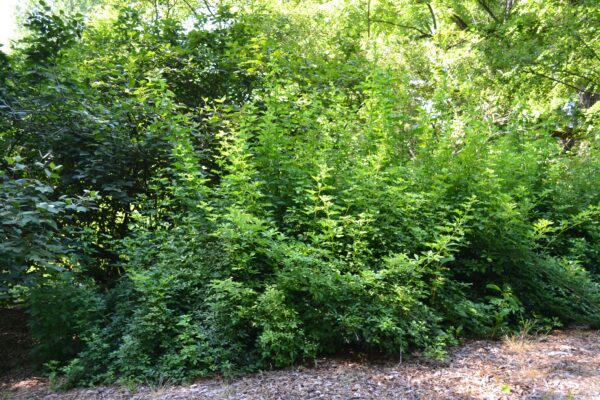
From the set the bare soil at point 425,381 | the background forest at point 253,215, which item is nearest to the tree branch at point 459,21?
the background forest at point 253,215

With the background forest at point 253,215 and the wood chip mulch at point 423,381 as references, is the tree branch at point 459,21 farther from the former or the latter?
the wood chip mulch at point 423,381

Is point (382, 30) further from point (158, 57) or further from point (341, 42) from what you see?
point (158, 57)

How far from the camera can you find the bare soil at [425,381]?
10.1ft

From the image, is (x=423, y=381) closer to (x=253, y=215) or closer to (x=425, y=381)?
(x=425, y=381)

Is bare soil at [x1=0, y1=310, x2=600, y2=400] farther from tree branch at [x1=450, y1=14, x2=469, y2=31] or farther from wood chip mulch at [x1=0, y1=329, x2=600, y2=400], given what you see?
tree branch at [x1=450, y1=14, x2=469, y2=31]

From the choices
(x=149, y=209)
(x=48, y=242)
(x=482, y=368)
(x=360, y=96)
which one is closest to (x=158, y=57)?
(x=149, y=209)

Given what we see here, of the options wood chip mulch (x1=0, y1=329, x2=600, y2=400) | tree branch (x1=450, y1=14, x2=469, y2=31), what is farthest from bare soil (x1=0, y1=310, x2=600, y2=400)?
tree branch (x1=450, y1=14, x2=469, y2=31)

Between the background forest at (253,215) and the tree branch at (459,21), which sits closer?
the background forest at (253,215)

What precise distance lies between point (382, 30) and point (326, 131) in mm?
11193

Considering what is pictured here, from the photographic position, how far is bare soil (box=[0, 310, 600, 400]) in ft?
10.1

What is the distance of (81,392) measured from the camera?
140 inches

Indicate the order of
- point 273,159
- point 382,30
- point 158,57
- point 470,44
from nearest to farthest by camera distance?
1. point 273,159
2. point 158,57
3. point 470,44
4. point 382,30

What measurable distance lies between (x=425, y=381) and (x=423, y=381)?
2 cm

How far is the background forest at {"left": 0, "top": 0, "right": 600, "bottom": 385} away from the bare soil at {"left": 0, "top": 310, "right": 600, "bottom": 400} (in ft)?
0.51
